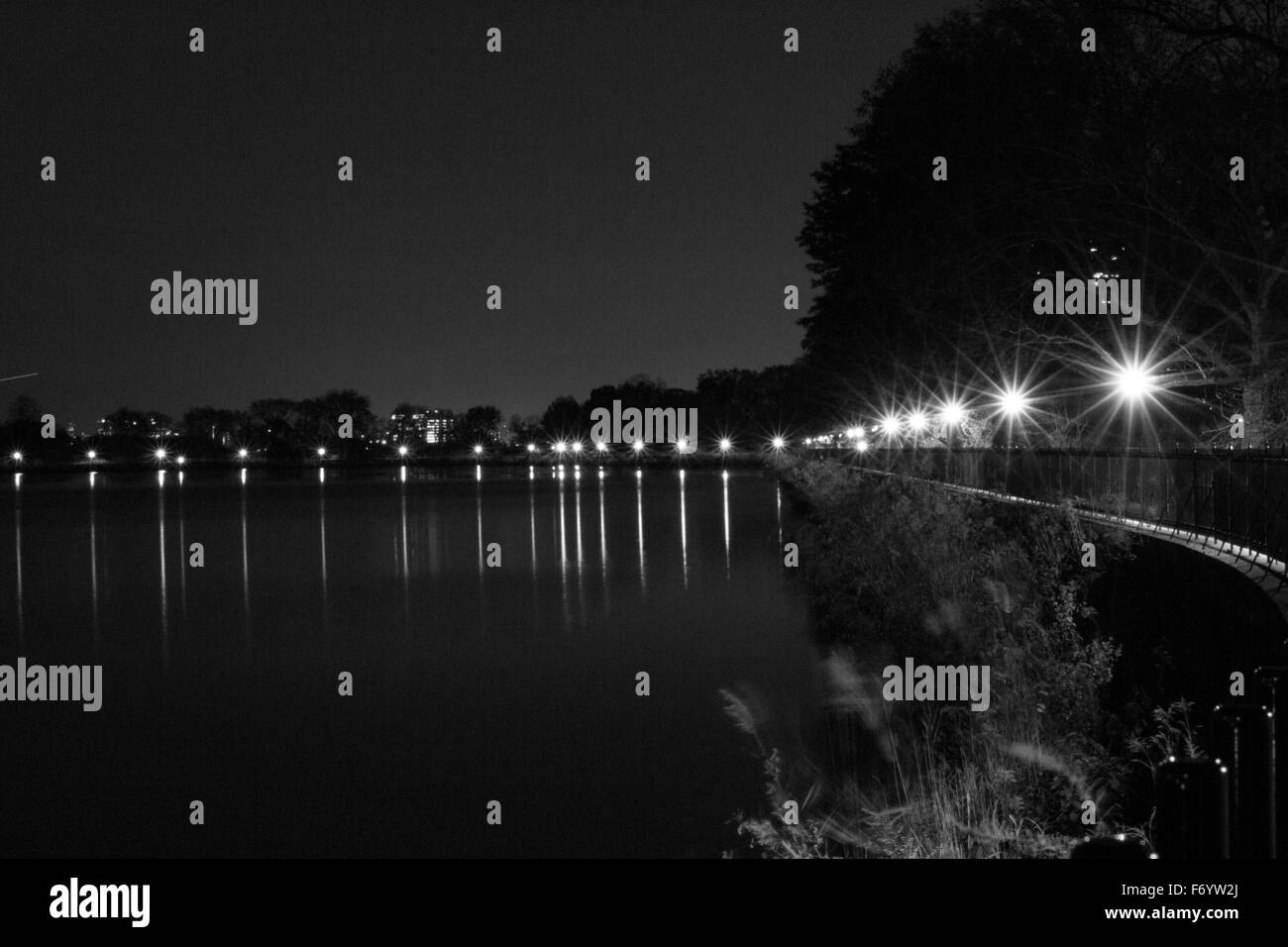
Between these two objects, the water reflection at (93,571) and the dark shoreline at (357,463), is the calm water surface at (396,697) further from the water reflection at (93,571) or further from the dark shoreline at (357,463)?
the dark shoreline at (357,463)

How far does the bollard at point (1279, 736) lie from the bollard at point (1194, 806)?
0.79 meters

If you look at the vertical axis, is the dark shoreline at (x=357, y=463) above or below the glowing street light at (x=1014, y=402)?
above

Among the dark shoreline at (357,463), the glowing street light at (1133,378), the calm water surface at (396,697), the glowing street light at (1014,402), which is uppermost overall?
the dark shoreline at (357,463)

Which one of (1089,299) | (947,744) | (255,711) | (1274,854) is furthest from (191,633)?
(1274,854)

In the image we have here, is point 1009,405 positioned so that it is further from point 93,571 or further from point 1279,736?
point 1279,736

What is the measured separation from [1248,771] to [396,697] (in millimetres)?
15597

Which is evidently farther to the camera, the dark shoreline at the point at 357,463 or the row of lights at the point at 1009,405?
the dark shoreline at the point at 357,463

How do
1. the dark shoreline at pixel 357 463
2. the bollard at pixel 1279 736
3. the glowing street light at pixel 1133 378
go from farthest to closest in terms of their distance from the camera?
the dark shoreline at pixel 357 463, the glowing street light at pixel 1133 378, the bollard at pixel 1279 736

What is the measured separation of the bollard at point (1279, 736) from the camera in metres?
5.61

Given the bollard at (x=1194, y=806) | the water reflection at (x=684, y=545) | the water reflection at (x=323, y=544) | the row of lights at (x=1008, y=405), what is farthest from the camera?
the water reflection at (x=684, y=545)

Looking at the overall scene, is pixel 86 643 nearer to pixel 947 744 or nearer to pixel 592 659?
pixel 592 659

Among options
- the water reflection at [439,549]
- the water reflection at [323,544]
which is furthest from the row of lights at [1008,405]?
the water reflection at [323,544]

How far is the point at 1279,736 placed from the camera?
5.83 m
